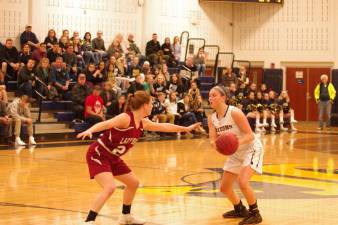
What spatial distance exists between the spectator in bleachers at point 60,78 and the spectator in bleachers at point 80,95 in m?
0.54

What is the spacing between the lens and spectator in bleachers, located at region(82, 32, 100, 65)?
2269 cm

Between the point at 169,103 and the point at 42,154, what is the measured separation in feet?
23.5

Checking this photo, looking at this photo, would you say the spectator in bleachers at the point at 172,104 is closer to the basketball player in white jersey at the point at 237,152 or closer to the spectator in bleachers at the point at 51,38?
the spectator in bleachers at the point at 51,38

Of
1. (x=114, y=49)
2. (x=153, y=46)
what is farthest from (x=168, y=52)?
(x=114, y=49)

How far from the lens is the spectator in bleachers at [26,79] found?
1966cm

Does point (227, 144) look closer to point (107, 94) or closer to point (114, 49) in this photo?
point (107, 94)

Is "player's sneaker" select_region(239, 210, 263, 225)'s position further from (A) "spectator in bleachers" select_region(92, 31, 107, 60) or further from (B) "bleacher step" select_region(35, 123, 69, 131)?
(A) "spectator in bleachers" select_region(92, 31, 107, 60)

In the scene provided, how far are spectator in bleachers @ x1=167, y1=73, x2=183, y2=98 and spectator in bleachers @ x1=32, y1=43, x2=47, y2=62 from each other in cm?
Answer: 453

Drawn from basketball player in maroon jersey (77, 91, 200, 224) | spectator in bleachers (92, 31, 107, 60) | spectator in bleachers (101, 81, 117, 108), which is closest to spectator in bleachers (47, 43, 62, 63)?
spectator in bleachers (101, 81, 117, 108)

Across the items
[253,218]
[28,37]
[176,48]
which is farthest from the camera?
[176,48]

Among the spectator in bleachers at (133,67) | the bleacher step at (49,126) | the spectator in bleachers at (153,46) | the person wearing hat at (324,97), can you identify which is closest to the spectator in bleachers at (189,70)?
the spectator in bleachers at (153,46)

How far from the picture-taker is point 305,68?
30906mm

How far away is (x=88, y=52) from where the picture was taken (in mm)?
22703

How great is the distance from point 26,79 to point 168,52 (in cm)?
787
